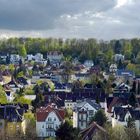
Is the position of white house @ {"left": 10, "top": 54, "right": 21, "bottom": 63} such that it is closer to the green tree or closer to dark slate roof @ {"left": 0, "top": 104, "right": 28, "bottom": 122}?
the green tree

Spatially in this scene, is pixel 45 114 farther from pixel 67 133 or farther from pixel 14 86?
pixel 14 86

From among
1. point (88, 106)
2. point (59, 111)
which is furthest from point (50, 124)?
point (88, 106)

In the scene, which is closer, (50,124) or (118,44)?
(50,124)

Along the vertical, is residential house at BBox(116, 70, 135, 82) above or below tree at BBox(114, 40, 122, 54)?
below

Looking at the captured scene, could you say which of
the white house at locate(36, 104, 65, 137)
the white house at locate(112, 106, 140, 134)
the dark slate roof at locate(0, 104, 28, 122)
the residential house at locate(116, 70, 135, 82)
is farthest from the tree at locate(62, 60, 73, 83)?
the white house at locate(112, 106, 140, 134)

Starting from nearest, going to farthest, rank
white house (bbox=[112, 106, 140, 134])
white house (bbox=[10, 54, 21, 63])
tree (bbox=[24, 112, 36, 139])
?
tree (bbox=[24, 112, 36, 139])
white house (bbox=[112, 106, 140, 134])
white house (bbox=[10, 54, 21, 63])

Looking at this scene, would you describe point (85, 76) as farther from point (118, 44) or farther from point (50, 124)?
point (50, 124)

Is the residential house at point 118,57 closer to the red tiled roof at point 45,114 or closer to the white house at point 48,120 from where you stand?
the red tiled roof at point 45,114

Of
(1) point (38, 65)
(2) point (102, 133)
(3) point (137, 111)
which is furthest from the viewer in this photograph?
(1) point (38, 65)
